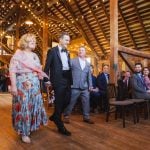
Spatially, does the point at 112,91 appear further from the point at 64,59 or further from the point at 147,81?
the point at 64,59

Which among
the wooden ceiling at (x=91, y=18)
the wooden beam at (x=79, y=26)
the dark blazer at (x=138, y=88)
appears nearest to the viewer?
the dark blazer at (x=138, y=88)

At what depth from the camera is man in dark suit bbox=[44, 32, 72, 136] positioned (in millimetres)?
4344

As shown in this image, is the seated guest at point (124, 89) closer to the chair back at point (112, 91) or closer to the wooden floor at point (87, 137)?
the chair back at point (112, 91)

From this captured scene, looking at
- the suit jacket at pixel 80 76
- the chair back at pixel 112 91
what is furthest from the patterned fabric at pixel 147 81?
→ the suit jacket at pixel 80 76

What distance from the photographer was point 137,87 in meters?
5.86

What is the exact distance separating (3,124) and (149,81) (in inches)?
118

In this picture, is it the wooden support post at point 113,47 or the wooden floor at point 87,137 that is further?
the wooden support post at point 113,47

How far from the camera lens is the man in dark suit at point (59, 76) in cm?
434

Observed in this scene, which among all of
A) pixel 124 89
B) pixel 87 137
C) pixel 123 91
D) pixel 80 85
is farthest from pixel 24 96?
pixel 124 89

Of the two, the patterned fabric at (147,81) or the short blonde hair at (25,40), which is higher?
the short blonde hair at (25,40)

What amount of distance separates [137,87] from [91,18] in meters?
7.15

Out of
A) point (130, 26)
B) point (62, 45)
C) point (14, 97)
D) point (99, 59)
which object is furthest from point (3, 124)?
point (99, 59)

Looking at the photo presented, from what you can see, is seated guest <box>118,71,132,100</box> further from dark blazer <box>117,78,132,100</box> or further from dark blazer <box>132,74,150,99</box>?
dark blazer <box>132,74,150,99</box>

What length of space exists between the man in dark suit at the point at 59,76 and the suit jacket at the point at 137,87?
181 centimetres
